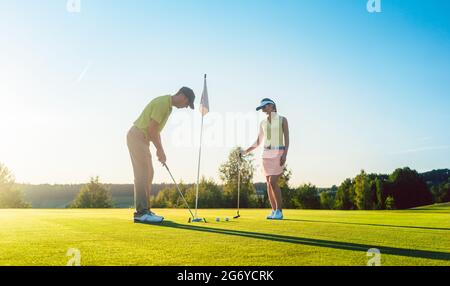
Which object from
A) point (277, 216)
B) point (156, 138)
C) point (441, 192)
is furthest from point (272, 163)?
point (441, 192)

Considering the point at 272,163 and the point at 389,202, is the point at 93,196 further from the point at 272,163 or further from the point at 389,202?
the point at 272,163

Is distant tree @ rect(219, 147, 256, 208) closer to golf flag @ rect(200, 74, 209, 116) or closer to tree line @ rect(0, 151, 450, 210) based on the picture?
tree line @ rect(0, 151, 450, 210)

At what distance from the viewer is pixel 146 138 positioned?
7.95 m

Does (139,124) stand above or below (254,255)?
above

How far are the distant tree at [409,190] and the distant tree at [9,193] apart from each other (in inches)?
2612

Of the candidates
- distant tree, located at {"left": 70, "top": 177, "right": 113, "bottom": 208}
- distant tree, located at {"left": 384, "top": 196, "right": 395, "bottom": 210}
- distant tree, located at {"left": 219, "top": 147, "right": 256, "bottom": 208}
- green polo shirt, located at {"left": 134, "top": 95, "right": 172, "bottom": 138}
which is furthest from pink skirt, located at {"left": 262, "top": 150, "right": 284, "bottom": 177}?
distant tree, located at {"left": 384, "top": 196, "right": 395, "bottom": 210}

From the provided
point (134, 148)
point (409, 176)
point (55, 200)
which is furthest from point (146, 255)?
point (55, 200)

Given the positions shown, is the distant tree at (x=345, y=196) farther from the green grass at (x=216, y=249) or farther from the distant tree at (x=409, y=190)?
the green grass at (x=216, y=249)

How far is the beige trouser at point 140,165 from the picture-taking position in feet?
25.1

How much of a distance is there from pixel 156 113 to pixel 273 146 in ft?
10.5

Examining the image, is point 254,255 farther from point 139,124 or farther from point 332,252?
point 139,124

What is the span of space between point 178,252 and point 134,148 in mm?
4307
